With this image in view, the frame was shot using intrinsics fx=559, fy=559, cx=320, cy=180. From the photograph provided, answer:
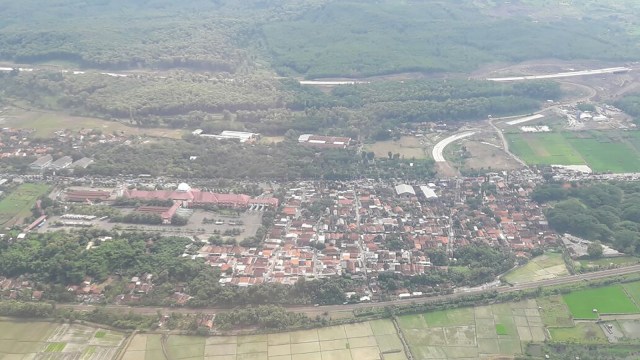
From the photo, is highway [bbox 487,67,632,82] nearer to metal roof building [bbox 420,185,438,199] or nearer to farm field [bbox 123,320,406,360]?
metal roof building [bbox 420,185,438,199]

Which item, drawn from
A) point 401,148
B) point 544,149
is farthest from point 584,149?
point 401,148

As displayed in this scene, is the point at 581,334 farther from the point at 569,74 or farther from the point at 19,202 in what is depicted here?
the point at 569,74

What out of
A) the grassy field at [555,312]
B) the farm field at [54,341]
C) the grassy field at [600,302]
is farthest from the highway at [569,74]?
the farm field at [54,341]

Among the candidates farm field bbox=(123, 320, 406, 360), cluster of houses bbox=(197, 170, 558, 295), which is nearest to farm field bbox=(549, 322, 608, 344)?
cluster of houses bbox=(197, 170, 558, 295)

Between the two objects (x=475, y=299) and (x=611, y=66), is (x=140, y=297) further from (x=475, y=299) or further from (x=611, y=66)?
(x=611, y=66)

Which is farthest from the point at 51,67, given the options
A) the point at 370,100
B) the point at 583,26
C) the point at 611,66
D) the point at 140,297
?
the point at 583,26
